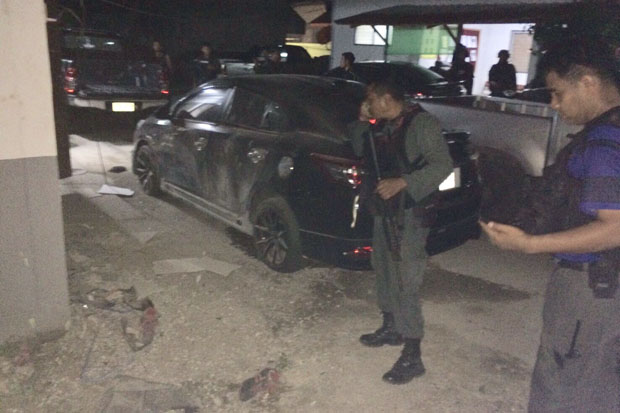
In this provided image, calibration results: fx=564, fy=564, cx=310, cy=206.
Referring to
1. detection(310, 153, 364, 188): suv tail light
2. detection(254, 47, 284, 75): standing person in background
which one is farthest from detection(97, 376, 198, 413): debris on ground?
detection(254, 47, 284, 75): standing person in background

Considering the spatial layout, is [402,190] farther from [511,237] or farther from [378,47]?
[378,47]

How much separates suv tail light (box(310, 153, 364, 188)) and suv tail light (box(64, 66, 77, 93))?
760 cm

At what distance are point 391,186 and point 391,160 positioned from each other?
275mm

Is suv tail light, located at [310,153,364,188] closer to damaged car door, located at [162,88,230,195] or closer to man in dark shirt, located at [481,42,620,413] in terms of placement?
damaged car door, located at [162,88,230,195]

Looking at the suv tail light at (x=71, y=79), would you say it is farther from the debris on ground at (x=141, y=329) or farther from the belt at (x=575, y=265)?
the belt at (x=575, y=265)

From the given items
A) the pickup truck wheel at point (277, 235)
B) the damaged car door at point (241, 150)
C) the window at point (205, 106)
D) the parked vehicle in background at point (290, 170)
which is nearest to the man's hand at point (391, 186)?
the parked vehicle in background at point (290, 170)

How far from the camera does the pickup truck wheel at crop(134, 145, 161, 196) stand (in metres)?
6.55

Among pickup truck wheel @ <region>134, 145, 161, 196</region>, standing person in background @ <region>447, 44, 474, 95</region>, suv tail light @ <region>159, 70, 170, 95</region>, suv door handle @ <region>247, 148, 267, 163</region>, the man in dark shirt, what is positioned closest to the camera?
the man in dark shirt

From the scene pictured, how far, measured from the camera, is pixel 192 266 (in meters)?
4.85

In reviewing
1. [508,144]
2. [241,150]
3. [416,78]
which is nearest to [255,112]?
[241,150]

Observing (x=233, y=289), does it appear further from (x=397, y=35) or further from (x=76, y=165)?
(x=397, y=35)

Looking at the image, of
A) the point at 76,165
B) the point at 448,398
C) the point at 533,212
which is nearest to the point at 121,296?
the point at 448,398

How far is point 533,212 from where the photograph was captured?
225 cm

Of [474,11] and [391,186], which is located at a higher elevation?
[474,11]
